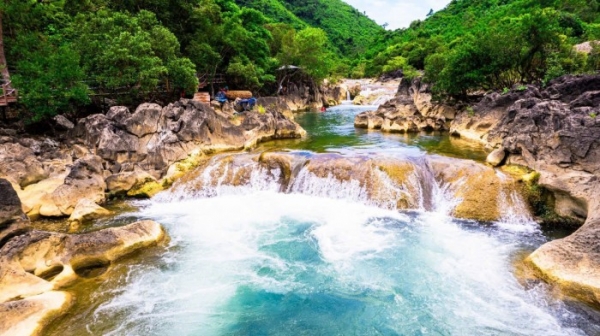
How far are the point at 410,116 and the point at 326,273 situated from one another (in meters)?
17.3

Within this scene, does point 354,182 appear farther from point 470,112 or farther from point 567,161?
point 470,112

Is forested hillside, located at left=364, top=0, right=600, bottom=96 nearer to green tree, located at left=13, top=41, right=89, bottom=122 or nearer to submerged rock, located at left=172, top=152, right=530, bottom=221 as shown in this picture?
submerged rock, located at left=172, top=152, right=530, bottom=221

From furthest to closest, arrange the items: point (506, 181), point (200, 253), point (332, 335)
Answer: point (506, 181) < point (200, 253) < point (332, 335)

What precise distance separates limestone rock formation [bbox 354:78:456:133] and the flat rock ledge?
17385mm

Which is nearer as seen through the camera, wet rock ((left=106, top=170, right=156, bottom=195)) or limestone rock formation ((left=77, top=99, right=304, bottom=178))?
wet rock ((left=106, top=170, right=156, bottom=195))

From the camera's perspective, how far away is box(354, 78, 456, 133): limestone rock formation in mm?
23234

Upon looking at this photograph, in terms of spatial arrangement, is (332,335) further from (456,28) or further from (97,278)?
(456,28)

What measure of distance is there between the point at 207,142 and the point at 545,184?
1421 cm

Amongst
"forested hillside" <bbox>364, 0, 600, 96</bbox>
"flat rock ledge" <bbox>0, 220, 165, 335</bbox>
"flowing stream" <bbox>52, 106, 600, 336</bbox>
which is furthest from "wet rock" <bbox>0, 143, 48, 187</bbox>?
"forested hillside" <bbox>364, 0, 600, 96</bbox>

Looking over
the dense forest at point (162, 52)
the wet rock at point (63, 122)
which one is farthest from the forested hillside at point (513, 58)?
the wet rock at point (63, 122)

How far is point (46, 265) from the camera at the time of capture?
27.7 feet

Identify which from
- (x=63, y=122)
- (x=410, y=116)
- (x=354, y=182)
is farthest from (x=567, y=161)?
(x=63, y=122)

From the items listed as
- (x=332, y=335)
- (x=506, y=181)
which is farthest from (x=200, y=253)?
(x=506, y=181)

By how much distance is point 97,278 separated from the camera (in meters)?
8.62
